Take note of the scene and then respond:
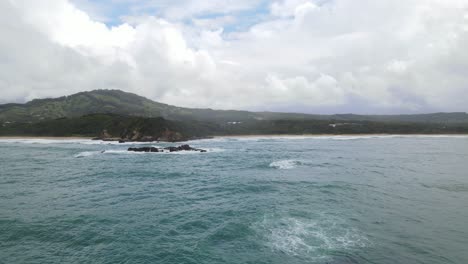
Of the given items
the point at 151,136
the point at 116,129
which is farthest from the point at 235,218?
the point at 116,129

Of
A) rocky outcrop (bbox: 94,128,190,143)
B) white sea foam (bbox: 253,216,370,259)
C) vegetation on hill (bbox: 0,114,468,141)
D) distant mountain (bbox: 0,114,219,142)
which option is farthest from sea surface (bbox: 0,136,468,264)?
vegetation on hill (bbox: 0,114,468,141)

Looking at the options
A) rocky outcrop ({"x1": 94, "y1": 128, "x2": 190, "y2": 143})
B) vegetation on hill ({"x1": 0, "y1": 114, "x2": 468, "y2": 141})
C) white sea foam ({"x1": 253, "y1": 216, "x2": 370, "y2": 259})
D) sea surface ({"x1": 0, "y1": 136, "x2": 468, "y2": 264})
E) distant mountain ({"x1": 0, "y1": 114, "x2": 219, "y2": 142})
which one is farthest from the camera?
vegetation on hill ({"x1": 0, "y1": 114, "x2": 468, "y2": 141})

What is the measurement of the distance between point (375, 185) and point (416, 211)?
8.39 metres

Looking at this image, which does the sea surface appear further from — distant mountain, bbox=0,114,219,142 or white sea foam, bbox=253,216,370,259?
distant mountain, bbox=0,114,219,142

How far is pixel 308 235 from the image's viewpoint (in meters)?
14.9

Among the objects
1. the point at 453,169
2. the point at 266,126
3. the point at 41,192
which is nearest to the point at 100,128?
the point at 266,126

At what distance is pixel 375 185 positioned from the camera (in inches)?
1074

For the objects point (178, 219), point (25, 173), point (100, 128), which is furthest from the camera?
point (100, 128)

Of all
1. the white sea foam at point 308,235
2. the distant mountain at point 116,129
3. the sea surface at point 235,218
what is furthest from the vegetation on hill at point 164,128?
the white sea foam at point 308,235

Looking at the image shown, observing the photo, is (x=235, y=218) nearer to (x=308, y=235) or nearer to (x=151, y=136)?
(x=308, y=235)

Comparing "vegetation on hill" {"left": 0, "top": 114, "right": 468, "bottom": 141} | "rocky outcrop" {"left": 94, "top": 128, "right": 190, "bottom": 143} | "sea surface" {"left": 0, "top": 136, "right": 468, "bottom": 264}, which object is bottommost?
"sea surface" {"left": 0, "top": 136, "right": 468, "bottom": 264}

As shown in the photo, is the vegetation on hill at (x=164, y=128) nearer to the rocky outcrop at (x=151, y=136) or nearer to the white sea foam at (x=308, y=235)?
the rocky outcrop at (x=151, y=136)

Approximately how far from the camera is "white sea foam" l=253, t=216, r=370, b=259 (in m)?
13.3

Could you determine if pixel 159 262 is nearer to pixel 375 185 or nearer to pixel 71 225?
pixel 71 225
